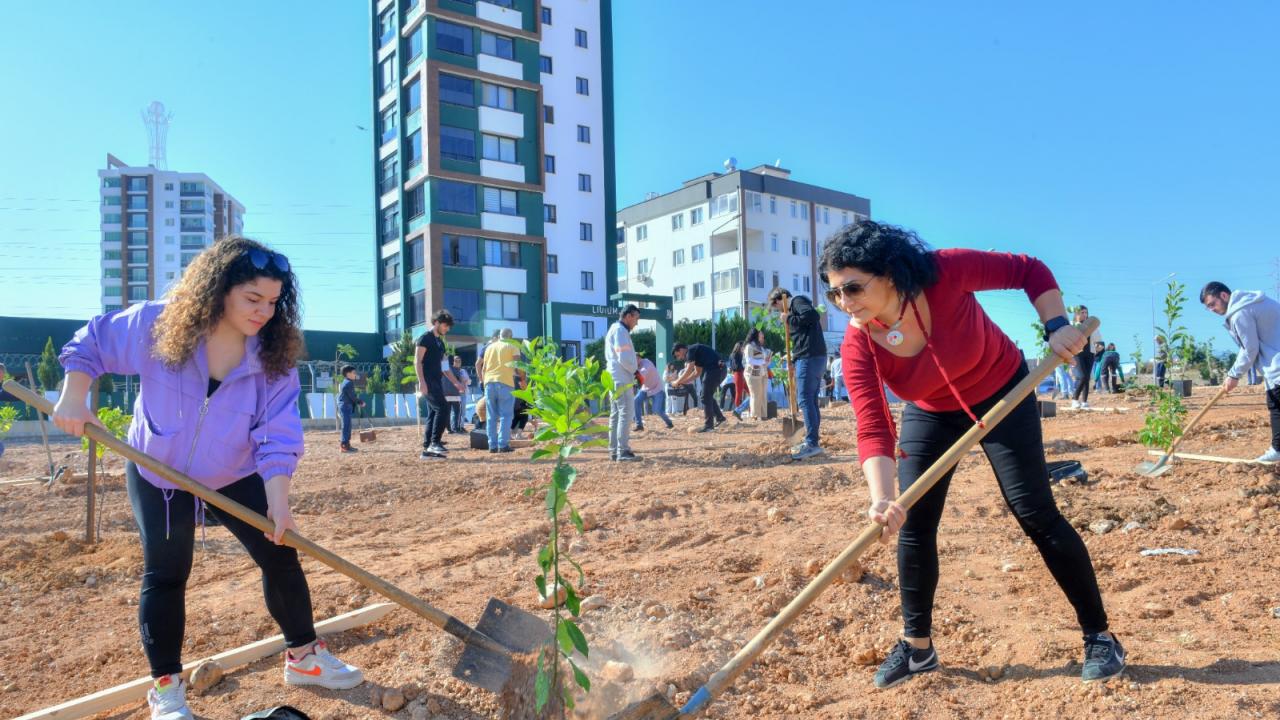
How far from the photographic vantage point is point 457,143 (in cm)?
3650

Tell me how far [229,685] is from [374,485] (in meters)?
5.12

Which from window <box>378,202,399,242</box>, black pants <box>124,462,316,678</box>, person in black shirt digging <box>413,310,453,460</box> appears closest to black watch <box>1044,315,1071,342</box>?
black pants <box>124,462,316,678</box>

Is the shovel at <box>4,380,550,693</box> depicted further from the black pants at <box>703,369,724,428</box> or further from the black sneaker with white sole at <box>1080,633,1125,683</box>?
the black pants at <box>703,369,724,428</box>

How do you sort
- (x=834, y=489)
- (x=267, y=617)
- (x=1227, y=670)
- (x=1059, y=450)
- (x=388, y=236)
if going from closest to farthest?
(x=1227, y=670) → (x=267, y=617) → (x=834, y=489) → (x=1059, y=450) → (x=388, y=236)

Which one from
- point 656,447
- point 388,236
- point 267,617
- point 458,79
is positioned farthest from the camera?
point 388,236

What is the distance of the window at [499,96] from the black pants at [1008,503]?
37106 mm

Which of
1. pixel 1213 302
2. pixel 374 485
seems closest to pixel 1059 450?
pixel 1213 302

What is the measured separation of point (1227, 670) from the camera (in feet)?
8.92

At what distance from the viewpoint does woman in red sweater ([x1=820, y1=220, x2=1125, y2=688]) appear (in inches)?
104

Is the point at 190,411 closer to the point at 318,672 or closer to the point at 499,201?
the point at 318,672

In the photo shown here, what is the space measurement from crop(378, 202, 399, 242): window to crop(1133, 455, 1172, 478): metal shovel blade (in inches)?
1407

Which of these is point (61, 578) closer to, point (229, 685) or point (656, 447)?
point (229, 685)

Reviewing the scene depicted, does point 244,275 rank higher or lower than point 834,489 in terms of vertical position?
higher

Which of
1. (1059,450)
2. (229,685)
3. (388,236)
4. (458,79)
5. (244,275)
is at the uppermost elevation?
(458,79)
